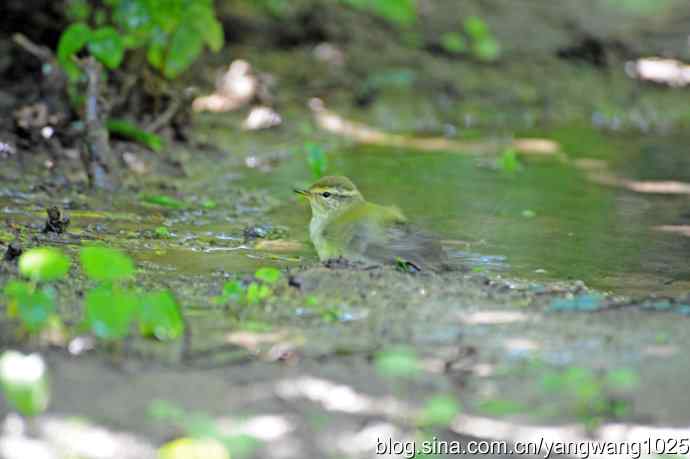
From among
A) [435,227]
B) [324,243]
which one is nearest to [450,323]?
[324,243]

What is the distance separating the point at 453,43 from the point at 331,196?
22.3 ft

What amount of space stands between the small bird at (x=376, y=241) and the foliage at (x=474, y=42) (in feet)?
22.9

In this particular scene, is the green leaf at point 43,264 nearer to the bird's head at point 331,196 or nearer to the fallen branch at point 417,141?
the bird's head at point 331,196

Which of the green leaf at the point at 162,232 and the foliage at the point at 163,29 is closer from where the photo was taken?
the green leaf at the point at 162,232

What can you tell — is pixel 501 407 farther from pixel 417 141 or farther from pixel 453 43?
pixel 453 43

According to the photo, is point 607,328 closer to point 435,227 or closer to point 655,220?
point 435,227

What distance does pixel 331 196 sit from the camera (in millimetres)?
7121

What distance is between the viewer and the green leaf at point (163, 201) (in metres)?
8.01

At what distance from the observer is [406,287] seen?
18.2ft

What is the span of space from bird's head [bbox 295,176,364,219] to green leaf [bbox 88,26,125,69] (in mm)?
1950

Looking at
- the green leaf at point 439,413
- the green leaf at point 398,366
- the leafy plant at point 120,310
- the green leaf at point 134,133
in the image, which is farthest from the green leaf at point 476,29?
the green leaf at point 439,413

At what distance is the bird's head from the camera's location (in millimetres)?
7082

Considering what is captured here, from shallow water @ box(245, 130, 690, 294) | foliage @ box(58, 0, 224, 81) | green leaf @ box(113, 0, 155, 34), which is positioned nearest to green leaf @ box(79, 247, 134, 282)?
shallow water @ box(245, 130, 690, 294)

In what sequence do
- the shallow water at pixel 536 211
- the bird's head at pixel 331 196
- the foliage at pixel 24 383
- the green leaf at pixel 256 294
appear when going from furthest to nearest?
the bird's head at pixel 331 196, the shallow water at pixel 536 211, the green leaf at pixel 256 294, the foliage at pixel 24 383
